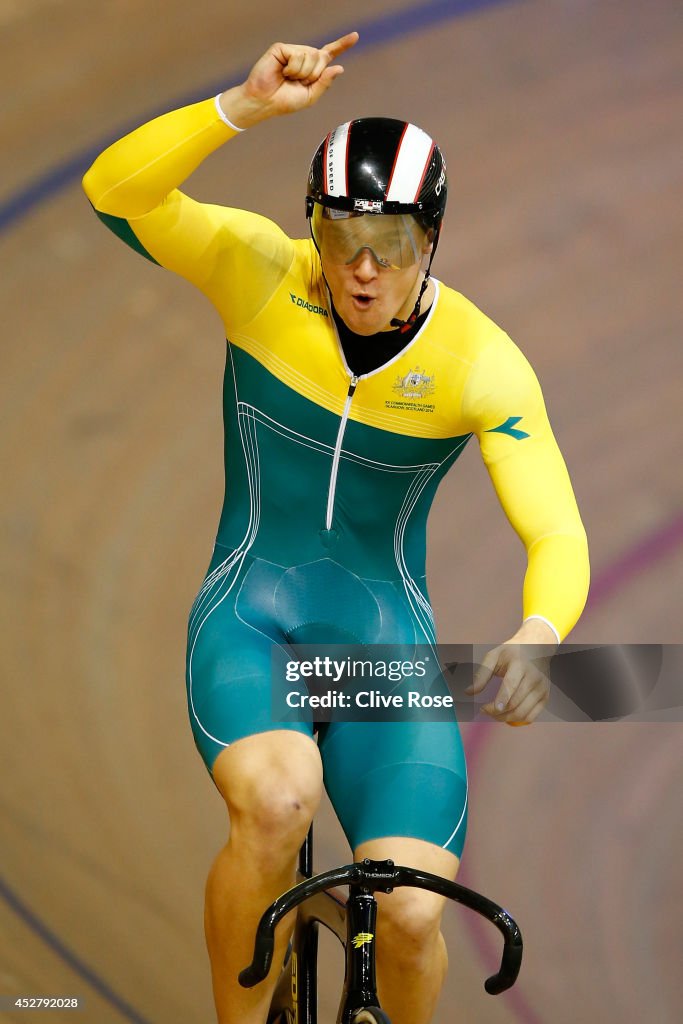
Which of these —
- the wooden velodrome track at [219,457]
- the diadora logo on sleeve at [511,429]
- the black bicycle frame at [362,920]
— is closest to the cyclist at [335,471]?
the diadora logo on sleeve at [511,429]

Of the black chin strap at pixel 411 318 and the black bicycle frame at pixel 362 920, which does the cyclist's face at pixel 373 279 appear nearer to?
the black chin strap at pixel 411 318

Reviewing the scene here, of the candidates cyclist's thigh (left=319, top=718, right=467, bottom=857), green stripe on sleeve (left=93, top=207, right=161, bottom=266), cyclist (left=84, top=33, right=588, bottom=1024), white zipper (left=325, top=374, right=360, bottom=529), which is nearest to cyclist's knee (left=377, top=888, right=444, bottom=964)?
cyclist (left=84, top=33, right=588, bottom=1024)

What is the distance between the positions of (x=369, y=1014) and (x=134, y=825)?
7.43ft

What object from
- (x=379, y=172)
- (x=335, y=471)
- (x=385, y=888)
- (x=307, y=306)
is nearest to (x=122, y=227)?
(x=307, y=306)

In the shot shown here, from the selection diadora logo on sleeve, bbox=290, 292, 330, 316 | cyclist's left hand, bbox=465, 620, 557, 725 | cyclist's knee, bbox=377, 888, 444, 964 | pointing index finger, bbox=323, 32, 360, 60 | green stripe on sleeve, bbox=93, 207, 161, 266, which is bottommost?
cyclist's knee, bbox=377, 888, 444, 964

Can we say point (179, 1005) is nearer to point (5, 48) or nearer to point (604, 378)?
point (604, 378)

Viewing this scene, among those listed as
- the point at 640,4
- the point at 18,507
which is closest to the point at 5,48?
the point at 18,507

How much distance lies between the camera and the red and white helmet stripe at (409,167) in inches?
107

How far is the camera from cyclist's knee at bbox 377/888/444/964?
2674mm

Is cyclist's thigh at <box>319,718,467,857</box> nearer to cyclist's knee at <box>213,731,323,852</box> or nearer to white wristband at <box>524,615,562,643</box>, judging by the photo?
cyclist's knee at <box>213,731,323,852</box>

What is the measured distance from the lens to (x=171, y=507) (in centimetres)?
478

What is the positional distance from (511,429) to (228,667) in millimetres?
653

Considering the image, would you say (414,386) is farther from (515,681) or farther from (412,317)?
(515,681)

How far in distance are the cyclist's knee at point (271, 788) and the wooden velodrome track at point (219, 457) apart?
6.29 ft
